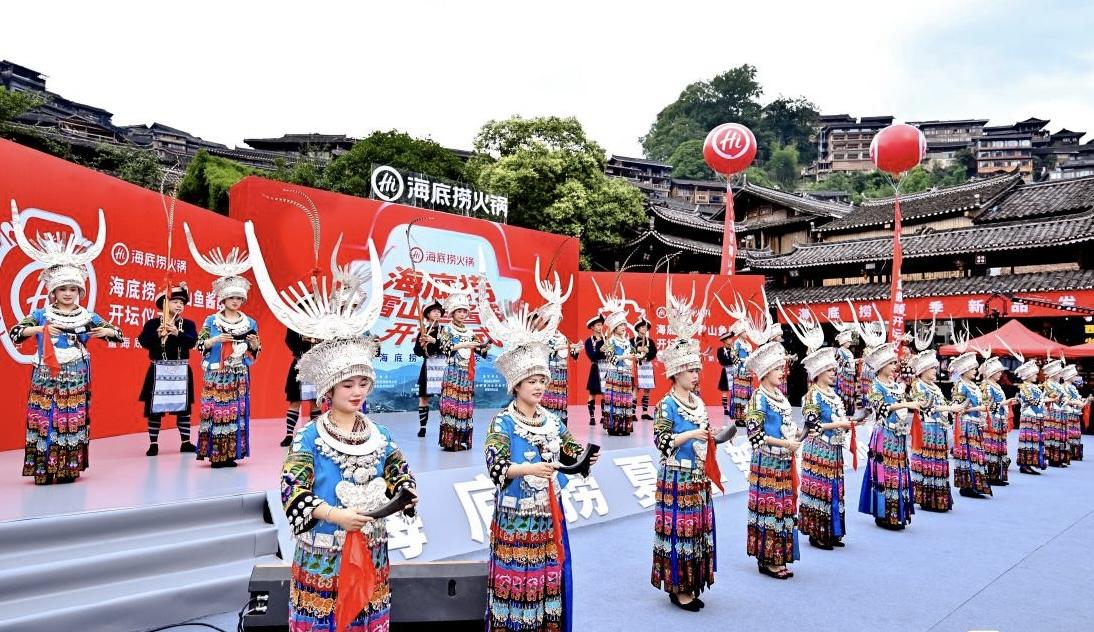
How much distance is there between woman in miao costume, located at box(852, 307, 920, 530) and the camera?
575 centimetres

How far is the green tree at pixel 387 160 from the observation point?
20062 millimetres

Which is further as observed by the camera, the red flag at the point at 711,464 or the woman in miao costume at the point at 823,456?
the woman in miao costume at the point at 823,456

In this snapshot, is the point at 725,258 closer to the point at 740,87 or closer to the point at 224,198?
the point at 224,198

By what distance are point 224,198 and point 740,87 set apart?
4934 cm

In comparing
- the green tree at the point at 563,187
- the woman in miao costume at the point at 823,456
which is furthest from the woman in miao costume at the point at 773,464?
the green tree at the point at 563,187

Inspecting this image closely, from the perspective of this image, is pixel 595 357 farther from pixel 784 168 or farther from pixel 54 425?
pixel 784 168

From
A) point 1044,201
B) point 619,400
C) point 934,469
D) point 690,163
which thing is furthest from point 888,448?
point 690,163

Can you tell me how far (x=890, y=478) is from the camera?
580cm

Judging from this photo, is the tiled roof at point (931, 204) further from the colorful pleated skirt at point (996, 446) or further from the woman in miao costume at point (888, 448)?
the woman in miao costume at point (888, 448)

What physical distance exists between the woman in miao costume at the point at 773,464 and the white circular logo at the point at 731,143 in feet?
24.8

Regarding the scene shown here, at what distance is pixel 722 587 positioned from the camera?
14.2ft

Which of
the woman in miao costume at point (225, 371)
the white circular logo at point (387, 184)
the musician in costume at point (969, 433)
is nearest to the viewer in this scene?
the woman in miao costume at point (225, 371)

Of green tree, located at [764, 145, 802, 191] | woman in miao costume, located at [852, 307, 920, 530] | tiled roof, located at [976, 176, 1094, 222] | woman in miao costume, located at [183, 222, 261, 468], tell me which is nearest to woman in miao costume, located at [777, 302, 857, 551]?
woman in miao costume, located at [852, 307, 920, 530]

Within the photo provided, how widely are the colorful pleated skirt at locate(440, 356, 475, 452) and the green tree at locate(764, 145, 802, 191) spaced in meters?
48.8
